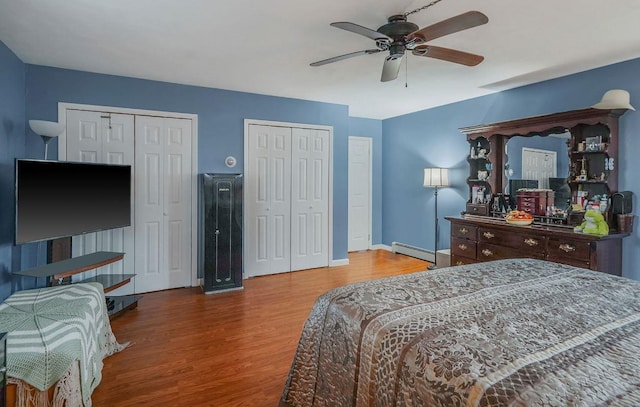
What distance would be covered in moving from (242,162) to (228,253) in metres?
1.25

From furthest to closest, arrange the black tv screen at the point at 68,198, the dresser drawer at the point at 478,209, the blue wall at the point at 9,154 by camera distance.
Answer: the dresser drawer at the point at 478,209
the blue wall at the point at 9,154
the black tv screen at the point at 68,198

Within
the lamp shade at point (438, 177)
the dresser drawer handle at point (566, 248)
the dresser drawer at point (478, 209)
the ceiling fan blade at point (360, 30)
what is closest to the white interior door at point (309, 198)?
the lamp shade at point (438, 177)

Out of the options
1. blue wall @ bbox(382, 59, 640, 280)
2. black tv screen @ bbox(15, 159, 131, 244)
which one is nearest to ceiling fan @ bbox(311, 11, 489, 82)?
blue wall @ bbox(382, 59, 640, 280)

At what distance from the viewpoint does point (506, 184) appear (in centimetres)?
435

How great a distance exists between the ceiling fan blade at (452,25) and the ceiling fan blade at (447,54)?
14 centimetres

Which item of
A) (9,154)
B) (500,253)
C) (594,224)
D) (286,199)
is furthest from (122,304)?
(594,224)

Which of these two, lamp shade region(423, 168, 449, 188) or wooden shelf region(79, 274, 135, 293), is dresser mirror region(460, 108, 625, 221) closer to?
lamp shade region(423, 168, 449, 188)

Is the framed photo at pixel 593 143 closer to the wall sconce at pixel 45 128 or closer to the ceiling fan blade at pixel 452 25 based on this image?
the ceiling fan blade at pixel 452 25

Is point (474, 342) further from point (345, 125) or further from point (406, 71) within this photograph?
point (345, 125)

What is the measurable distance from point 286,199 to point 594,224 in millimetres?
3502

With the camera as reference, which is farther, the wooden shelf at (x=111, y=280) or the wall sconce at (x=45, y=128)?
the wooden shelf at (x=111, y=280)

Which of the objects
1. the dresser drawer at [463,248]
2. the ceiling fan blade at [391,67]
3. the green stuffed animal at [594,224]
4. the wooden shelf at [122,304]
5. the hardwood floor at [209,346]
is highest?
the ceiling fan blade at [391,67]

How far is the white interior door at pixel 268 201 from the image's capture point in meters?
4.70

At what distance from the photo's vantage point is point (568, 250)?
325cm
